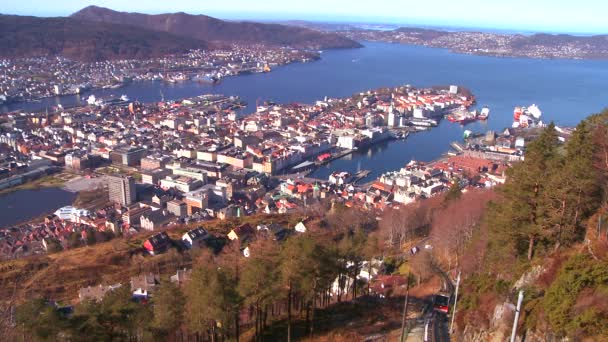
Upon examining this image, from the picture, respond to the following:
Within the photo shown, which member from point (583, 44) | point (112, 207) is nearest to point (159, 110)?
point (112, 207)

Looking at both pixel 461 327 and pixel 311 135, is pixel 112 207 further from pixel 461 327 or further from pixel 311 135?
pixel 461 327

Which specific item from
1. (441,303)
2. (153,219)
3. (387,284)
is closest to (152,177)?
(153,219)

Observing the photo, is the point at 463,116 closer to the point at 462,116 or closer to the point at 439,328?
the point at 462,116

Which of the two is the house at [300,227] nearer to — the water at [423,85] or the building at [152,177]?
the water at [423,85]

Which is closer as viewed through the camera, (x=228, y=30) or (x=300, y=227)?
(x=300, y=227)

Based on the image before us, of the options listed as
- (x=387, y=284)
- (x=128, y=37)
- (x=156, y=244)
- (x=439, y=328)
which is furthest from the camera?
(x=128, y=37)

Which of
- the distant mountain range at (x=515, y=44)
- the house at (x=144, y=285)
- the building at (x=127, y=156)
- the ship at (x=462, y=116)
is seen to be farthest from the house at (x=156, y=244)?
the distant mountain range at (x=515, y=44)

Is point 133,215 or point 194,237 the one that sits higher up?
A: point 194,237
